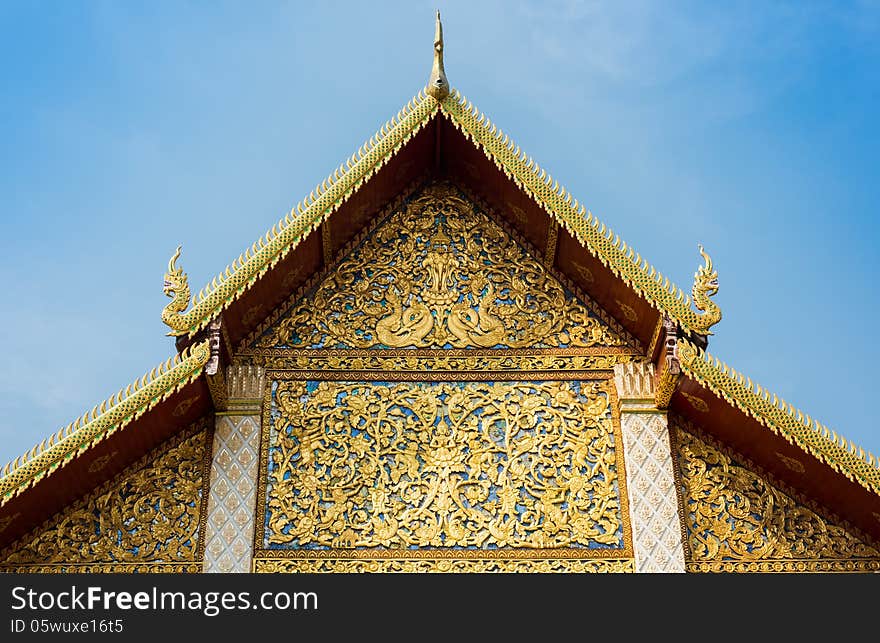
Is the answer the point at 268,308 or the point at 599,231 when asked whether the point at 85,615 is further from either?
the point at 599,231

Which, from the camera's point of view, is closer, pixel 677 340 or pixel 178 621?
pixel 178 621

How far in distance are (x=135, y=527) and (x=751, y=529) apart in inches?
139

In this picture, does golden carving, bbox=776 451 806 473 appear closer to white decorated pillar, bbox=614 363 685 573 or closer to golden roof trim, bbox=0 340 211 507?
white decorated pillar, bbox=614 363 685 573

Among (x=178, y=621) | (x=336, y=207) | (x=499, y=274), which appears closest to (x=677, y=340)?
(x=499, y=274)

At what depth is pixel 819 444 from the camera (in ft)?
24.8

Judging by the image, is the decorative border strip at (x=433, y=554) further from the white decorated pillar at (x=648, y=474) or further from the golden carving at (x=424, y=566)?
the white decorated pillar at (x=648, y=474)

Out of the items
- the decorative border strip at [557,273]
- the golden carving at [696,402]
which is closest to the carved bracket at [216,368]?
the decorative border strip at [557,273]

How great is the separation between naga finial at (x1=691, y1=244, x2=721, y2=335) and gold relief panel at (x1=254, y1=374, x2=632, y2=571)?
753mm

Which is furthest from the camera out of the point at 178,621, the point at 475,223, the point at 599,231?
the point at 475,223

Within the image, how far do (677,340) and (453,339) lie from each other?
1405 millimetres

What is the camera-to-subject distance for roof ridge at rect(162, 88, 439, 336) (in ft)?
25.6

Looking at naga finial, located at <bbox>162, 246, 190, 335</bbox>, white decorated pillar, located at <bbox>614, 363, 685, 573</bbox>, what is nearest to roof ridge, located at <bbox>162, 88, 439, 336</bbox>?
naga finial, located at <bbox>162, 246, 190, 335</bbox>

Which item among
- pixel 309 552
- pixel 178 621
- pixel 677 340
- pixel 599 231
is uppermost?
pixel 599 231

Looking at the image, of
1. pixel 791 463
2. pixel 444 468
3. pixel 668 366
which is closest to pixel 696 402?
pixel 668 366
